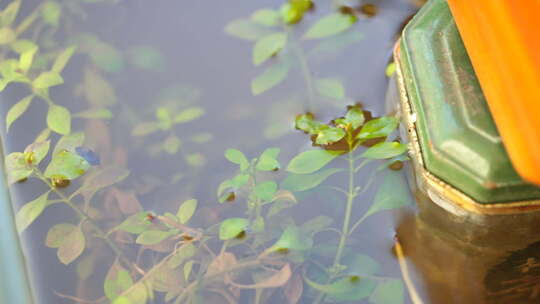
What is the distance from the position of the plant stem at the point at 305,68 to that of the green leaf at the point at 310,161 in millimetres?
110

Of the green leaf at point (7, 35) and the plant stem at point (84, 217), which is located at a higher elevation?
the green leaf at point (7, 35)

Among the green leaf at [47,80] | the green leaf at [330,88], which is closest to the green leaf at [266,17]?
the green leaf at [330,88]

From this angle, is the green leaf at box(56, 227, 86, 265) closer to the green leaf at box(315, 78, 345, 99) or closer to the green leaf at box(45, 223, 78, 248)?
the green leaf at box(45, 223, 78, 248)

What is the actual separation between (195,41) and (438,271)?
0.60 meters

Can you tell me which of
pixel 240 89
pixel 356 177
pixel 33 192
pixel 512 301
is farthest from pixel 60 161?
pixel 512 301

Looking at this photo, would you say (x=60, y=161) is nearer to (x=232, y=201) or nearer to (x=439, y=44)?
(x=232, y=201)

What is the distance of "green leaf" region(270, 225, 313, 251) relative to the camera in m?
0.96

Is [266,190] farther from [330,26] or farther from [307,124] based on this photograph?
[330,26]

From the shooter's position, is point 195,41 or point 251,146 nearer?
point 251,146

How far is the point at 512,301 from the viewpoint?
941mm

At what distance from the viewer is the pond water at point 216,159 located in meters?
0.95

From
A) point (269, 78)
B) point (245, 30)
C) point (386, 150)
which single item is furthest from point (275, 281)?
point (245, 30)

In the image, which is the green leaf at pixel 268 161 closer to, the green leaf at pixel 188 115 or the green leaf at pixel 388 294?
the green leaf at pixel 188 115

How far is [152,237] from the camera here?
96cm
